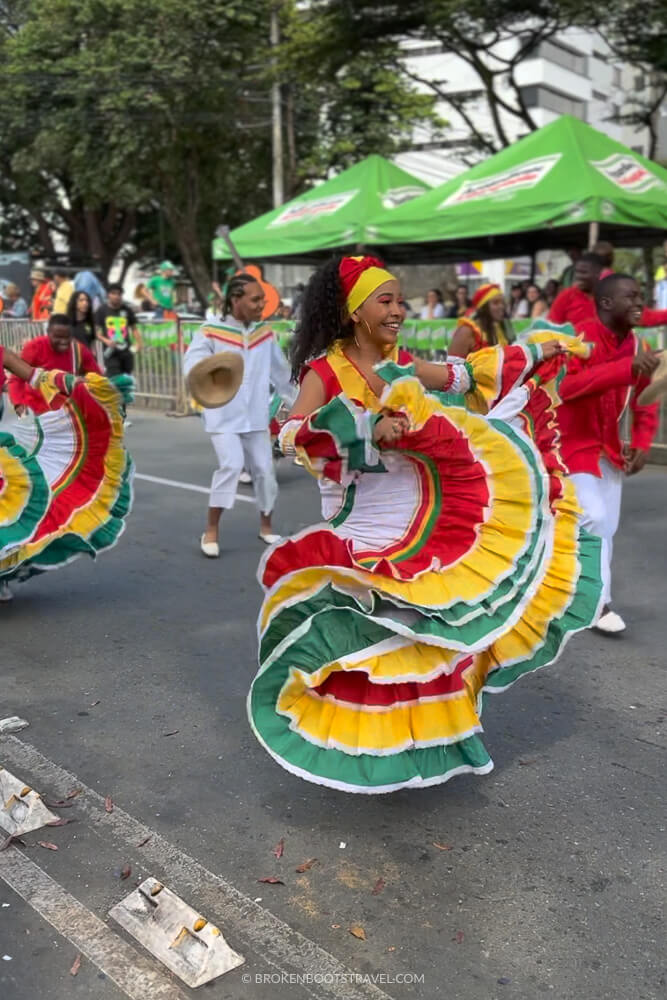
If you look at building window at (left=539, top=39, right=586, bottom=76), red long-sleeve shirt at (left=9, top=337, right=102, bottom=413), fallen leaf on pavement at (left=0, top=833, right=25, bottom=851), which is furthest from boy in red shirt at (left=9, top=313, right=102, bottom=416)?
building window at (left=539, top=39, right=586, bottom=76)

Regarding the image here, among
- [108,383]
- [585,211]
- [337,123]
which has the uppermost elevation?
[337,123]

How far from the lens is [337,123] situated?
94.6 feet

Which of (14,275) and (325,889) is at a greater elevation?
(14,275)

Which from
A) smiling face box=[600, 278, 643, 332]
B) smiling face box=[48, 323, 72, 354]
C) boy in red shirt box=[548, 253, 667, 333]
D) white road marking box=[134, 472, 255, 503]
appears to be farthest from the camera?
white road marking box=[134, 472, 255, 503]

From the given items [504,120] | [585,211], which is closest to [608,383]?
[585,211]

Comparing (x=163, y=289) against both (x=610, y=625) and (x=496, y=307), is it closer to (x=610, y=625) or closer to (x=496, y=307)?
(x=496, y=307)

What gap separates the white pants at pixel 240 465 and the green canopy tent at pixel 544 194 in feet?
17.4

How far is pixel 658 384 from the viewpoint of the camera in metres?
4.43

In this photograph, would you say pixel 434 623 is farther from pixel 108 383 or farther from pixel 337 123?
pixel 337 123

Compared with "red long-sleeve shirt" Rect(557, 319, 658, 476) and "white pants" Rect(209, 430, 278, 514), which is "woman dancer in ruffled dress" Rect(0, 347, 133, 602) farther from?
"red long-sleeve shirt" Rect(557, 319, 658, 476)

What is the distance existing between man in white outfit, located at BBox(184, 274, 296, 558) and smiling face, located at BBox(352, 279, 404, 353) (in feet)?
11.1

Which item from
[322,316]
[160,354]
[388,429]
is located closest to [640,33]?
[160,354]

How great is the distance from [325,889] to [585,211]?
361 inches

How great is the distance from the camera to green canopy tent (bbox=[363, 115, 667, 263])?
36.0 ft
